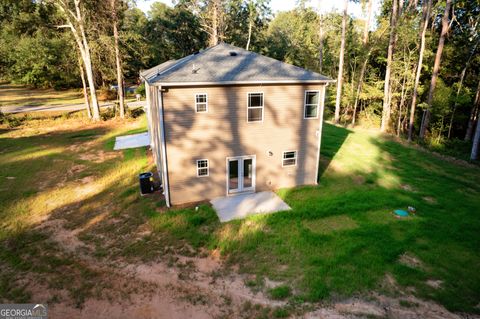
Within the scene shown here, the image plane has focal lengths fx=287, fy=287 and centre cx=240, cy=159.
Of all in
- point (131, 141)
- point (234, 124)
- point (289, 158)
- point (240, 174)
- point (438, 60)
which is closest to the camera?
point (234, 124)

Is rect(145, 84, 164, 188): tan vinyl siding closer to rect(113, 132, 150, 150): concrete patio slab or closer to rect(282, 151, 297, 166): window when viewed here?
rect(113, 132, 150, 150): concrete patio slab

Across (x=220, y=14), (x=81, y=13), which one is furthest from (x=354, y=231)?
(x=220, y=14)

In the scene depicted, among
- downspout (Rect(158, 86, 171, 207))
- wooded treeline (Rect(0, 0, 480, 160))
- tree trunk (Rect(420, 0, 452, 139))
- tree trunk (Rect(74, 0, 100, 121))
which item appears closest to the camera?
downspout (Rect(158, 86, 171, 207))

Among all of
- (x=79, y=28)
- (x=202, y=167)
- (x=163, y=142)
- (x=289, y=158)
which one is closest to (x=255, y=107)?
(x=289, y=158)

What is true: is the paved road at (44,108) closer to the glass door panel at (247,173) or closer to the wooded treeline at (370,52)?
the wooded treeline at (370,52)

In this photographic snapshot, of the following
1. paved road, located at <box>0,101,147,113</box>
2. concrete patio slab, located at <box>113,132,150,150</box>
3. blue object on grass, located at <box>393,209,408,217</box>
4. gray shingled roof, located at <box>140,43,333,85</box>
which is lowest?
blue object on grass, located at <box>393,209,408,217</box>

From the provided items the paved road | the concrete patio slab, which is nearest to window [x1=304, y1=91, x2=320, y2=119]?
the concrete patio slab

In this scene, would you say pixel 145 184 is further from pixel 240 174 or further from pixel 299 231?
pixel 299 231
